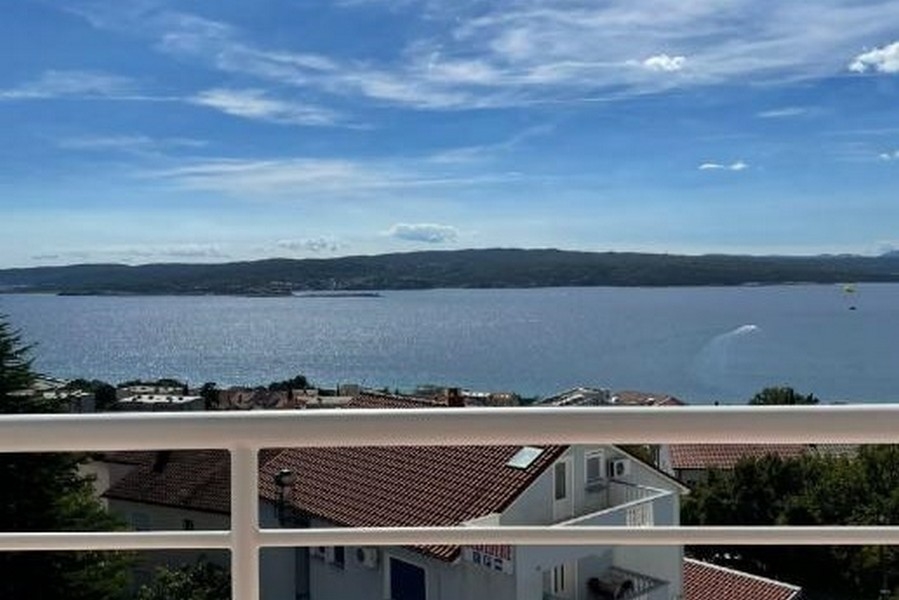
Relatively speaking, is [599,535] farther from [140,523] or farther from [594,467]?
[140,523]

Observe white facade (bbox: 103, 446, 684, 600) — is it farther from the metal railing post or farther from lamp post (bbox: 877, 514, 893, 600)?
lamp post (bbox: 877, 514, 893, 600)

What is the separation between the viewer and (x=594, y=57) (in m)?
25.4

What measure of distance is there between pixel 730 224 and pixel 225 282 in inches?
654

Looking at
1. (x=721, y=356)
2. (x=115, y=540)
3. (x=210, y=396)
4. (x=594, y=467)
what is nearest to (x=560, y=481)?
(x=594, y=467)

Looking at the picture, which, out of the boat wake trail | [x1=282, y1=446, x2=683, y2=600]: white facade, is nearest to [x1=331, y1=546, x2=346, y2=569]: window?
[x1=282, y1=446, x2=683, y2=600]: white facade

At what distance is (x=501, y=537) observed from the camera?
37.1 inches

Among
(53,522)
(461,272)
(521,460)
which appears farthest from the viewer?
(461,272)

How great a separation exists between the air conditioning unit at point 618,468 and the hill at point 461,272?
8815 millimetres

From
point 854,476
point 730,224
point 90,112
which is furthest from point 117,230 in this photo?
point 854,476

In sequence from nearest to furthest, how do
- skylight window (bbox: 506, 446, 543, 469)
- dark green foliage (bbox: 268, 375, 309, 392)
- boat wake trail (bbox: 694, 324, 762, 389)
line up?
skylight window (bbox: 506, 446, 543, 469)
dark green foliage (bbox: 268, 375, 309, 392)
boat wake trail (bbox: 694, 324, 762, 389)

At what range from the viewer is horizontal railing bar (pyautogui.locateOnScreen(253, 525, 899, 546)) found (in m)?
0.92

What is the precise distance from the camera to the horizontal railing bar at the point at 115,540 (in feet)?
3.05

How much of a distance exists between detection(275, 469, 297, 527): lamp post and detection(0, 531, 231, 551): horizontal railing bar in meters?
0.24

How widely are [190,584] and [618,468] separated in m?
0.68
